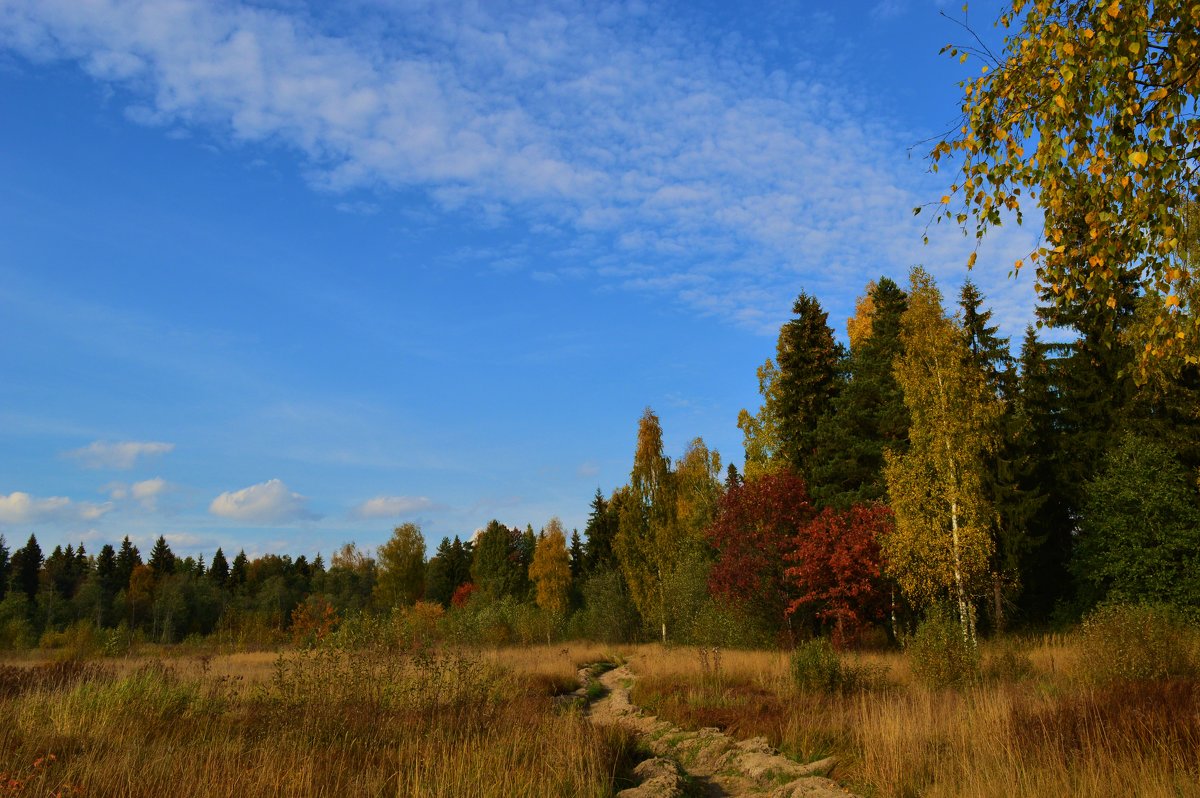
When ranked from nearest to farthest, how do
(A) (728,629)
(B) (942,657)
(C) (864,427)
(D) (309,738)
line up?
(D) (309,738) → (B) (942,657) → (A) (728,629) → (C) (864,427)

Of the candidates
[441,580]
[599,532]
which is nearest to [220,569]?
[441,580]

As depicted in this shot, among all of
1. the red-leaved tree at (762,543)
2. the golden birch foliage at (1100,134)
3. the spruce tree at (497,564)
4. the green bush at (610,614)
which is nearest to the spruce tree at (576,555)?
the spruce tree at (497,564)

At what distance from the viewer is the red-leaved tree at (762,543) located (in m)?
24.2

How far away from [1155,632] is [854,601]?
467 inches

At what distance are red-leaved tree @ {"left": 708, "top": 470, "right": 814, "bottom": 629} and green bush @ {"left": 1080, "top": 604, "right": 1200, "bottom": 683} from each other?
11931 millimetres

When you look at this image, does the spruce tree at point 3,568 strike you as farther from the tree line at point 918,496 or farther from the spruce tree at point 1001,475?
the spruce tree at point 1001,475

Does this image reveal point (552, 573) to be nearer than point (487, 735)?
No

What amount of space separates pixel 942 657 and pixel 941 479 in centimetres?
881

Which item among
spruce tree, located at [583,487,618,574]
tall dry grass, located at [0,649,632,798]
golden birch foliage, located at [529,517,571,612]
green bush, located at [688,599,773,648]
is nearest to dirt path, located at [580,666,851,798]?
tall dry grass, located at [0,649,632,798]

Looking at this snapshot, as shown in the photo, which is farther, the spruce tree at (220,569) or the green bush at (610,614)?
the spruce tree at (220,569)

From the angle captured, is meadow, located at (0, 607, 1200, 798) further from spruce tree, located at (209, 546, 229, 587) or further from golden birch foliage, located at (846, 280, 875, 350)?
spruce tree, located at (209, 546, 229, 587)

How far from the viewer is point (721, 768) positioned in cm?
1026

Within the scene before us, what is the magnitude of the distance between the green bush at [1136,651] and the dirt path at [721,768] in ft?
18.1

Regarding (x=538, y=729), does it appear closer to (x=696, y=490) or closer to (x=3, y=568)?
(x=696, y=490)
